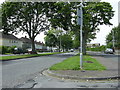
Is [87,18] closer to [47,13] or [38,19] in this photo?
[47,13]

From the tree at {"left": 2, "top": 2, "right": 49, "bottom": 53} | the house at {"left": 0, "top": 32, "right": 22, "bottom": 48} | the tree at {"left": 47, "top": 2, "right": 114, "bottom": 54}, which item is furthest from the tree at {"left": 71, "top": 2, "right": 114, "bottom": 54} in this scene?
the house at {"left": 0, "top": 32, "right": 22, "bottom": 48}

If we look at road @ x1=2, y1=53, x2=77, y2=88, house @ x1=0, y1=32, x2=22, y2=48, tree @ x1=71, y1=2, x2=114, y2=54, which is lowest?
road @ x1=2, y1=53, x2=77, y2=88

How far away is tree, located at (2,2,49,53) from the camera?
92.0 feet

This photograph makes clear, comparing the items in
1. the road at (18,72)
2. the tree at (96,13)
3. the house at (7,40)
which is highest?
the tree at (96,13)

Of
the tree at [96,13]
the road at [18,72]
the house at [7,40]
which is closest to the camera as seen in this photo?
the road at [18,72]

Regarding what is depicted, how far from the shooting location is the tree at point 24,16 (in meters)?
28.0

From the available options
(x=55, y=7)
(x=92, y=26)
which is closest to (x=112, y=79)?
(x=92, y=26)

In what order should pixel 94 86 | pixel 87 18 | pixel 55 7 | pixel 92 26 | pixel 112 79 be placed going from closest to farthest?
pixel 94 86 < pixel 112 79 < pixel 87 18 < pixel 92 26 < pixel 55 7

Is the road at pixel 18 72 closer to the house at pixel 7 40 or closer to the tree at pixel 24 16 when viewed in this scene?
the tree at pixel 24 16

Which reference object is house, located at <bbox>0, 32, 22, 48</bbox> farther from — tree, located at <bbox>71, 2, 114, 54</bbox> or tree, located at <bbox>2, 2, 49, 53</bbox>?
tree, located at <bbox>71, 2, 114, 54</bbox>

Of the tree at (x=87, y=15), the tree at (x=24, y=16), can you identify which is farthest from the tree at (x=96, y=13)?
the tree at (x=24, y=16)

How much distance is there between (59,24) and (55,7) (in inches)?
167

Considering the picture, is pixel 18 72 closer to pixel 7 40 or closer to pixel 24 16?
pixel 24 16

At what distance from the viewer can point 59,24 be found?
90.7 feet
